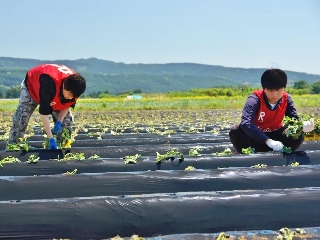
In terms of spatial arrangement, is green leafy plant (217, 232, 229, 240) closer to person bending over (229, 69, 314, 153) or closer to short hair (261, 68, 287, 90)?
person bending over (229, 69, 314, 153)

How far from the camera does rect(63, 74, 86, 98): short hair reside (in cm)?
458

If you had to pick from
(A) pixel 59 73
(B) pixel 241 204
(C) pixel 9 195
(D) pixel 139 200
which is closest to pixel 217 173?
(B) pixel 241 204

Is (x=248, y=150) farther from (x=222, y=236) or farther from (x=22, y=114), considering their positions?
(x=22, y=114)

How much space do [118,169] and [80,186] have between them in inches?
29.6

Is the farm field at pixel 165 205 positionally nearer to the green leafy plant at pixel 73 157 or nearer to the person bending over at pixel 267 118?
the green leafy plant at pixel 73 157

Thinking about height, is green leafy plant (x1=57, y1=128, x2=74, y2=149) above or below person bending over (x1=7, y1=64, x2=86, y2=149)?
below

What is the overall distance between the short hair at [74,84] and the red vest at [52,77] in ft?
0.77

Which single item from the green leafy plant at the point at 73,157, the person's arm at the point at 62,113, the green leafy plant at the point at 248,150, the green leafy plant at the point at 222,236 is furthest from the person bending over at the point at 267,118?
the person's arm at the point at 62,113

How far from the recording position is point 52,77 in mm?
4879

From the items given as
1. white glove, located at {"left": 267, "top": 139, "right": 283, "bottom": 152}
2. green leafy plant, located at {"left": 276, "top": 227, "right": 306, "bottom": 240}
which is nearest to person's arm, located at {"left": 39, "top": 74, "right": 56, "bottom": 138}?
white glove, located at {"left": 267, "top": 139, "right": 283, "bottom": 152}

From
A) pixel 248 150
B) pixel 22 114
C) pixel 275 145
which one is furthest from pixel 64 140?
pixel 275 145

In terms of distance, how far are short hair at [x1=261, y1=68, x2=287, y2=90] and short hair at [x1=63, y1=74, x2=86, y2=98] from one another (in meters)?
1.88

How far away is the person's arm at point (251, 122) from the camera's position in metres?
4.46

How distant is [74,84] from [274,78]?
2.04 metres
